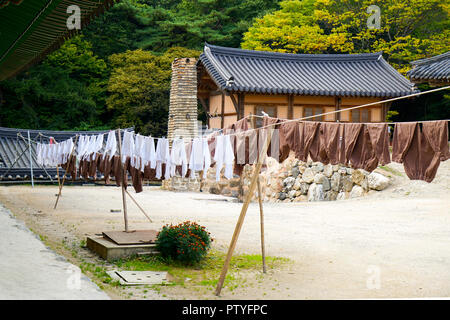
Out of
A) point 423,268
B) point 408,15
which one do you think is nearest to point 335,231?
point 423,268

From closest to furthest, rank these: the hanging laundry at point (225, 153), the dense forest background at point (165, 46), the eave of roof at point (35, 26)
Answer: the eave of roof at point (35, 26), the hanging laundry at point (225, 153), the dense forest background at point (165, 46)

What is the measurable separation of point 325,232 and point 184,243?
538 centimetres

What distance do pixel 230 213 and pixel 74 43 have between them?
22844 millimetres

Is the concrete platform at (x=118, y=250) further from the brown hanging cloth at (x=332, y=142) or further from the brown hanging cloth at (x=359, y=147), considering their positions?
the brown hanging cloth at (x=359, y=147)

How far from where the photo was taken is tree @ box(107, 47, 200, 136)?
106 feet

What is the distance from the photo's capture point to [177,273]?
26.2ft

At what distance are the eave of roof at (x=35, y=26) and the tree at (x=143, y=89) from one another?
25408mm

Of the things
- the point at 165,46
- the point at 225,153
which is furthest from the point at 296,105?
the point at 165,46

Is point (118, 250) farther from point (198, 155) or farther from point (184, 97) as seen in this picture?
point (184, 97)

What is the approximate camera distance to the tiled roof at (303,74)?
856 inches

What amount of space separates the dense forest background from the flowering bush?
20774 millimetres

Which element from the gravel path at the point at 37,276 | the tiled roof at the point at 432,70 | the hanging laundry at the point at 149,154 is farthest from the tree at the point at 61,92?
the gravel path at the point at 37,276

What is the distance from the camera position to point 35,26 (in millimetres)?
5371
